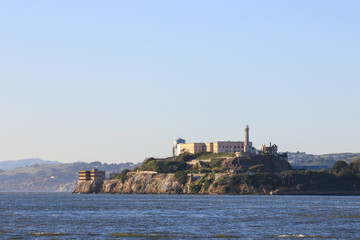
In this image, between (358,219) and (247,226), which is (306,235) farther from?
(358,219)

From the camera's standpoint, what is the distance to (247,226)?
10275 centimetres

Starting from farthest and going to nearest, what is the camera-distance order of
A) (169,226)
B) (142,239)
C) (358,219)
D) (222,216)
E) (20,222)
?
(222,216), (358,219), (20,222), (169,226), (142,239)

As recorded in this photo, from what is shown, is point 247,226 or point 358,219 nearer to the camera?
point 247,226

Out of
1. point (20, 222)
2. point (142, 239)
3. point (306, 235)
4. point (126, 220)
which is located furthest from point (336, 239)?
point (20, 222)

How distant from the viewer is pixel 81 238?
84750 mm

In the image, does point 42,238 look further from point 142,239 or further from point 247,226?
point 247,226


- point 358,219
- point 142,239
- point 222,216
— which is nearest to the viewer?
point 142,239

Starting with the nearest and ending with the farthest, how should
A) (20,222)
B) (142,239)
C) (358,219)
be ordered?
1. (142,239)
2. (20,222)
3. (358,219)

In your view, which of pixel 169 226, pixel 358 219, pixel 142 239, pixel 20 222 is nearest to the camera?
pixel 142 239

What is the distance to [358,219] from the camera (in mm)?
117812

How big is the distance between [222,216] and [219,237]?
3989 centimetres

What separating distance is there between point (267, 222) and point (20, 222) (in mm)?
38643

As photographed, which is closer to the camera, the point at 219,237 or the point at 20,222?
the point at 219,237

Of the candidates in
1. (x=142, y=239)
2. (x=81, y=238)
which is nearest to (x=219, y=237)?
(x=142, y=239)
